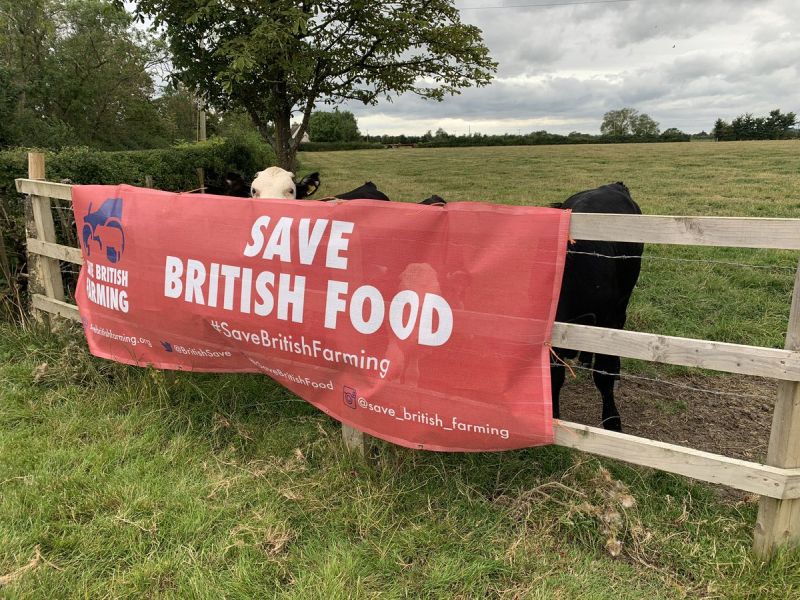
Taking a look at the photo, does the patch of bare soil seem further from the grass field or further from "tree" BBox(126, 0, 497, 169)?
"tree" BBox(126, 0, 497, 169)

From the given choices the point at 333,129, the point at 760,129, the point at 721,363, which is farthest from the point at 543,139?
the point at 721,363

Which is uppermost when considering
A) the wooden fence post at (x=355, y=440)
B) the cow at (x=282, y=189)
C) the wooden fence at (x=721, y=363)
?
the cow at (x=282, y=189)

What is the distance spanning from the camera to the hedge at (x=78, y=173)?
16.8 ft

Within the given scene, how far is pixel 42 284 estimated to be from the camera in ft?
15.4

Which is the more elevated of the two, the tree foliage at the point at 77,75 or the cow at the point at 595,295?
the tree foliage at the point at 77,75

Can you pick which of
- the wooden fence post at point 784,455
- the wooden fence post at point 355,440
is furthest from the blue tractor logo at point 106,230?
the wooden fence post at point 784,455

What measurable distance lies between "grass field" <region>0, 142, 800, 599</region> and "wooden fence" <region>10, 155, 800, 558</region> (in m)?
0.28

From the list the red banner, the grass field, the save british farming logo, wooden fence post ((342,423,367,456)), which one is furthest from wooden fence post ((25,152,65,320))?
wooden fence post ((342,423,367,456))

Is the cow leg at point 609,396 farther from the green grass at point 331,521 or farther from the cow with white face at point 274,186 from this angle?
the cow with white face at point 274,186

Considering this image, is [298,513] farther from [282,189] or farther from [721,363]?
[282,189]

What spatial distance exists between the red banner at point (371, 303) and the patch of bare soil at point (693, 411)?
121cm

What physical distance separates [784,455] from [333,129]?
83183mm

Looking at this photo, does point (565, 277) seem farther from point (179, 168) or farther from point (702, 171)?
point (702, 171)

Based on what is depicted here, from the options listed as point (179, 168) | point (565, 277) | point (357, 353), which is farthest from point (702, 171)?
point (357, 353)
